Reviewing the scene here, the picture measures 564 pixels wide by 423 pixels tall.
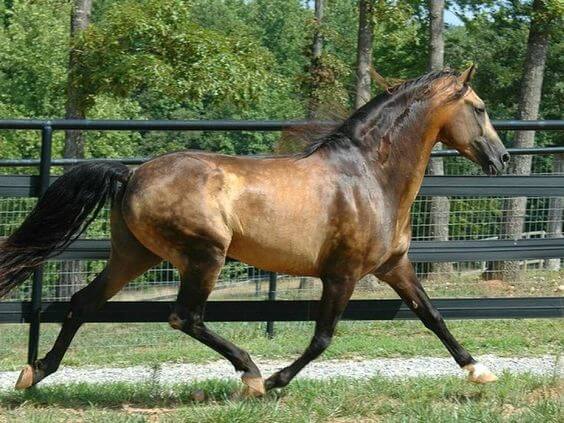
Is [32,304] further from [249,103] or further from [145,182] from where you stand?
[249,103]

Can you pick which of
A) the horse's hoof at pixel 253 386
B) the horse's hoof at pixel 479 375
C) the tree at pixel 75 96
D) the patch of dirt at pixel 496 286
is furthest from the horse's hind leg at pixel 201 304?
the tree at pixel 75 96

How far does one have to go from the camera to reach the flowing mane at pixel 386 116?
612 centimetres

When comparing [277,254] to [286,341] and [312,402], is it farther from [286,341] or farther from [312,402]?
[286,341]

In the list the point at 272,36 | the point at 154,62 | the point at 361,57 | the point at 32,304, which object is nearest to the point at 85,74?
the point at 154,62

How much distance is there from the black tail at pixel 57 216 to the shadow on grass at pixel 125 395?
641 millimetres

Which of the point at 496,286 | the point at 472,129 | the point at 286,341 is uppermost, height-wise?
the point at 472,129

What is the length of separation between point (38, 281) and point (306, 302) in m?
1.79

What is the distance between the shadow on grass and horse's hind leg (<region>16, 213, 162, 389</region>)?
13cm

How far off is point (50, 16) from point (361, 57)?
17.2 meters

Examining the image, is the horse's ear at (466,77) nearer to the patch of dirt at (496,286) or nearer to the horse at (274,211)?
the horse at (274,211)

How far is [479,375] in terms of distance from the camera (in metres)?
6.13

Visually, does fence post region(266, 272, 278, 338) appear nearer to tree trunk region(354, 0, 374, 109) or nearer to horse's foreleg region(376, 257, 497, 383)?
horse's foreleg region(376, 257, 497, 383)

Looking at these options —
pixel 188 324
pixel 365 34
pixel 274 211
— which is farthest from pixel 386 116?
pixel 365 34

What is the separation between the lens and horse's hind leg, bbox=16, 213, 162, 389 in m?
5.96
